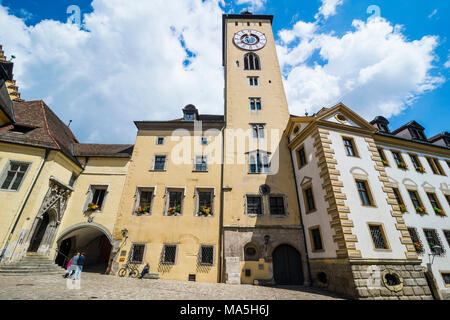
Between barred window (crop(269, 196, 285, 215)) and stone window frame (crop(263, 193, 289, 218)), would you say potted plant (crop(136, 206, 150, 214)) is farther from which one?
barred window (crop(269, 196, 285, 215))

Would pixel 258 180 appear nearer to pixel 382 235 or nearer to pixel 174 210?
pixel 174 210

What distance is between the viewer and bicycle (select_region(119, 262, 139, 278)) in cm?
1451

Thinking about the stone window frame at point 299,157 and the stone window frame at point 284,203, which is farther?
the stone window frame at point 299,157

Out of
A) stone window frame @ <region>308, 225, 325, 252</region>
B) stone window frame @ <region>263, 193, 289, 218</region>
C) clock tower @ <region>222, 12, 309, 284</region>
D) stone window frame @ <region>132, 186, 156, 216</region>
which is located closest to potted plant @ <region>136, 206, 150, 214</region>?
stone window frame @ <region>132, 186, 156, 216</region>

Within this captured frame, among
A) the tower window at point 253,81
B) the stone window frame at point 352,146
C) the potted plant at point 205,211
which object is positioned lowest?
the potted plant at point 205,211

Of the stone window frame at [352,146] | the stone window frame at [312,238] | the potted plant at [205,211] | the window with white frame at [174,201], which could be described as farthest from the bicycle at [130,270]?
the stone window frame at [352,146]

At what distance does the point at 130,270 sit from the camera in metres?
14.8

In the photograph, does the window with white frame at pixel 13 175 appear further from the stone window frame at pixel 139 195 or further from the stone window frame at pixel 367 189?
the stone window frame at pixel 367 189

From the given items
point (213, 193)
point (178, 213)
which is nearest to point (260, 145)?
point (213, 193)

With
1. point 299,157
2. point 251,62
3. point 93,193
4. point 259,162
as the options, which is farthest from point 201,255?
point 251,62

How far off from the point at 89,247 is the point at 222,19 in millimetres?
35564

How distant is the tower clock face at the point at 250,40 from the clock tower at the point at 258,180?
1.59ft

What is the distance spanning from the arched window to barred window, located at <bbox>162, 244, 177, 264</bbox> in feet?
70.9

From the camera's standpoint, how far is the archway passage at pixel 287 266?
1441cm
